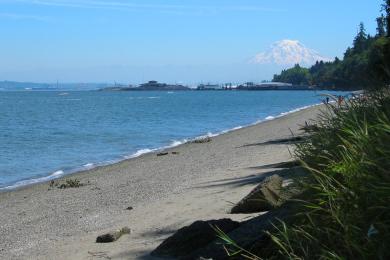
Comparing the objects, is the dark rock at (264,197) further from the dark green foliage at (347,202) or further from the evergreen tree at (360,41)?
the evergreen tree at (360,41)

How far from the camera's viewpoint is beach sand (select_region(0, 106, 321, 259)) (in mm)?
8617

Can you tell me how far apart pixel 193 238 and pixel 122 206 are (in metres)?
6.32

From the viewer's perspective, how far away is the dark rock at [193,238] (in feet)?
20.4

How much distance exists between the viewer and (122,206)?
493 inches

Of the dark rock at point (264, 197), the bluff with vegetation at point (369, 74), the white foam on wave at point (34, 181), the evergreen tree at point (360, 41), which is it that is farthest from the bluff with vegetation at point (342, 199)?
the evergreen tree at point (360, 41)

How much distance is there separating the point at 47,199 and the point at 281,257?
11581mm

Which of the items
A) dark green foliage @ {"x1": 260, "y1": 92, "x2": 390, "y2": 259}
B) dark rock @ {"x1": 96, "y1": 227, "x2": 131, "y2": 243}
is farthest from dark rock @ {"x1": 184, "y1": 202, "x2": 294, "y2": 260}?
dark rock @ {"x1": 96, "y1": 227, "x2": 131, "y2": 243}

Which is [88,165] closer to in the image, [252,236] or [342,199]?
[252,236]

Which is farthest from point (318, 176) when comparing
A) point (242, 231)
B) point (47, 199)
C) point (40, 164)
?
point (40, 164)

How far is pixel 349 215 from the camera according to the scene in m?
3.89

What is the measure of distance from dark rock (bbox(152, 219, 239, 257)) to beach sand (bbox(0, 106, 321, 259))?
1.93 ft

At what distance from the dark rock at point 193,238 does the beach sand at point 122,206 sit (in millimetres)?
589

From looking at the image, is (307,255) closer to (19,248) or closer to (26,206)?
(19,248)

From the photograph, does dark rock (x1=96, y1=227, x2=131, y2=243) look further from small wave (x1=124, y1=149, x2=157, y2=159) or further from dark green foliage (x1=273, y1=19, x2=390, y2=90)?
small wave (x1=124, y1=149, x2=157, y2=159)
